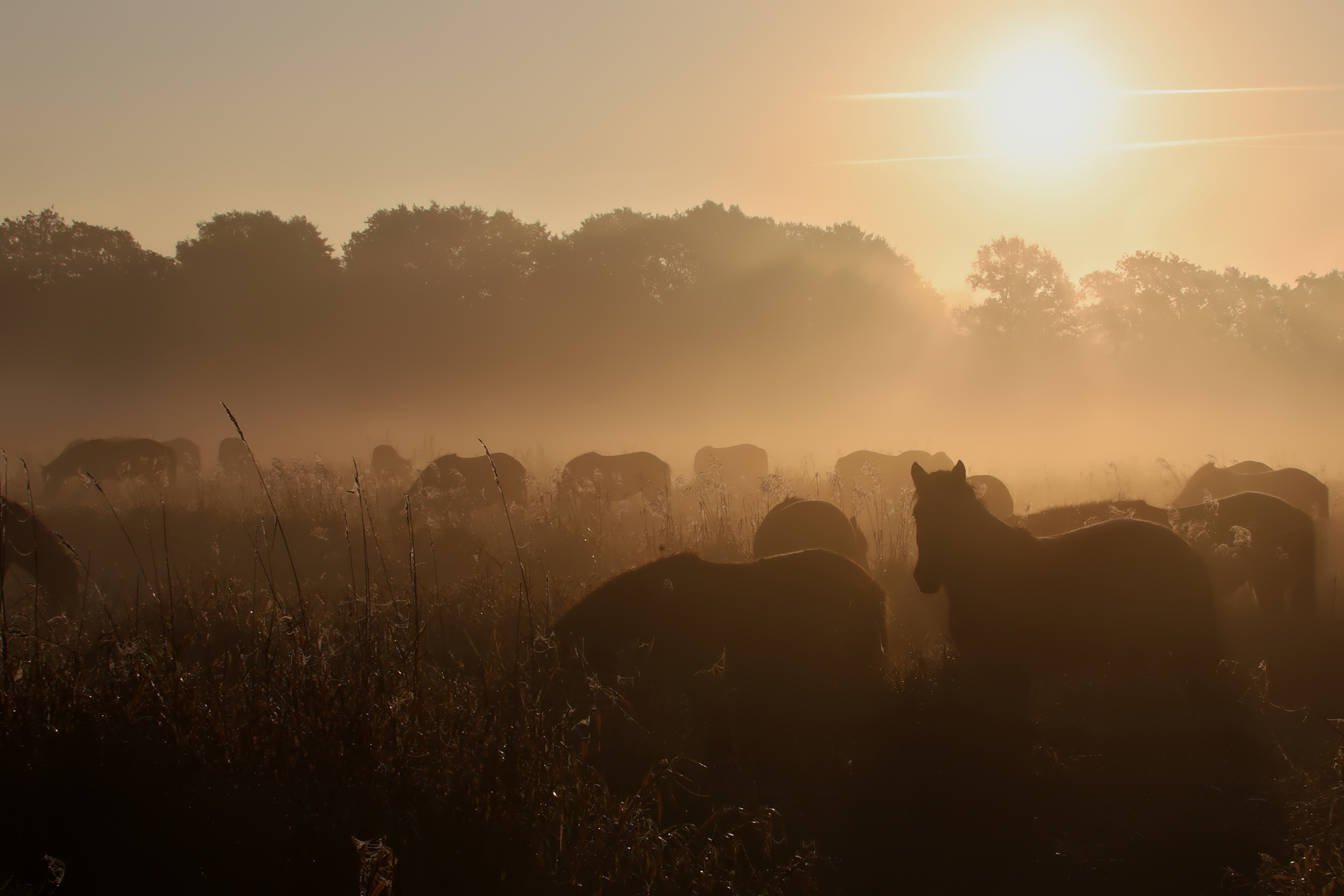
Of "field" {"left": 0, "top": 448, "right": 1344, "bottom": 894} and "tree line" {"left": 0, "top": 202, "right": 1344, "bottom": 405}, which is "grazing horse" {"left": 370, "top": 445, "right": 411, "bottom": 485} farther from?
"tree line" {"left": 0, "top": 202, "right": 1344, "bottom": 405}

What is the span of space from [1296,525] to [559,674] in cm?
716

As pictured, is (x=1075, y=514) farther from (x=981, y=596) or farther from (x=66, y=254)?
(x=66, y=254)

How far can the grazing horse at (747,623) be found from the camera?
18.4ft

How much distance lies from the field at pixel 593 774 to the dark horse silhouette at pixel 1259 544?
1.33 ft

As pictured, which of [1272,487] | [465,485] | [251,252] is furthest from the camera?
[251,252]

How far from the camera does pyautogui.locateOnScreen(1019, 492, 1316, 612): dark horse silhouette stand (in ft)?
22.1

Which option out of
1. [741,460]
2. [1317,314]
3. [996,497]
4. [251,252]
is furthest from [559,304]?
[1317,314]

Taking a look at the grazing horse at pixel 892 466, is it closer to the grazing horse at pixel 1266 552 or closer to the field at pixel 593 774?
the grazing horse at pixel 1266 552

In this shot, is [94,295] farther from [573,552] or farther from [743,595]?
[743,595]

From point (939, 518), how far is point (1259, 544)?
370 cm

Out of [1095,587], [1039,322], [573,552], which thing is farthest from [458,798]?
[1039,322]

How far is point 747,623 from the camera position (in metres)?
5.80


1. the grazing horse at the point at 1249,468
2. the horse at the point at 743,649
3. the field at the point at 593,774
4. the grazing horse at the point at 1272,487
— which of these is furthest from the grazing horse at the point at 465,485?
the grazing horse at the point at 1249,468

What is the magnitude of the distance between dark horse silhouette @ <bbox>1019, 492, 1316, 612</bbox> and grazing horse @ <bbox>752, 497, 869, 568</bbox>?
2.10 m
